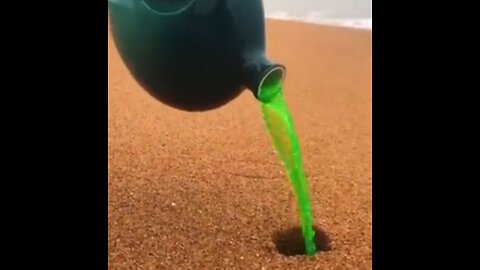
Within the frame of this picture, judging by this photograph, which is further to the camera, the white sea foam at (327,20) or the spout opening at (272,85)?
the white sea foam at (327,20)

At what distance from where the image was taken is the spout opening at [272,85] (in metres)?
1.06

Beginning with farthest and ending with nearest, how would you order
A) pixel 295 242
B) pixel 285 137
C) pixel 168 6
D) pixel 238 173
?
pixel 238 173, pixel 295 242, pixel 285 137, pixel 168 6

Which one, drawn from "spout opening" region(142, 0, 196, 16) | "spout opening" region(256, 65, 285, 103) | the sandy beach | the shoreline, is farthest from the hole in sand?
the shoreline

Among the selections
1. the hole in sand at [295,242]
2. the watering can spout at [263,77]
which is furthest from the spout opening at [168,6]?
the hole in sand at [295,242]

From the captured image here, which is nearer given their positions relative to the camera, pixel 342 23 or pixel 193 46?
pixel 193 46

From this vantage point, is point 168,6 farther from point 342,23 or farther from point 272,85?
point 342,23

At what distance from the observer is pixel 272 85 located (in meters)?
1.08

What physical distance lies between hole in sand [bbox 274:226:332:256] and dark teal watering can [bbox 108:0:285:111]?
0.34m

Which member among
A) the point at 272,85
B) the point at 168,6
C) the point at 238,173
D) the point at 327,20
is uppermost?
the point at 168,6

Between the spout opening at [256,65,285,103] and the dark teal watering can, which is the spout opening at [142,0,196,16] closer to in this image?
the dark teal watering can

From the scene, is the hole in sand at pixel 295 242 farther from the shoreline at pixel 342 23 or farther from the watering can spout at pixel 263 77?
the shoreline at pixel 342 23

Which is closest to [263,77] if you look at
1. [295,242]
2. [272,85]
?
[272,85]

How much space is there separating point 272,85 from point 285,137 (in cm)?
11
